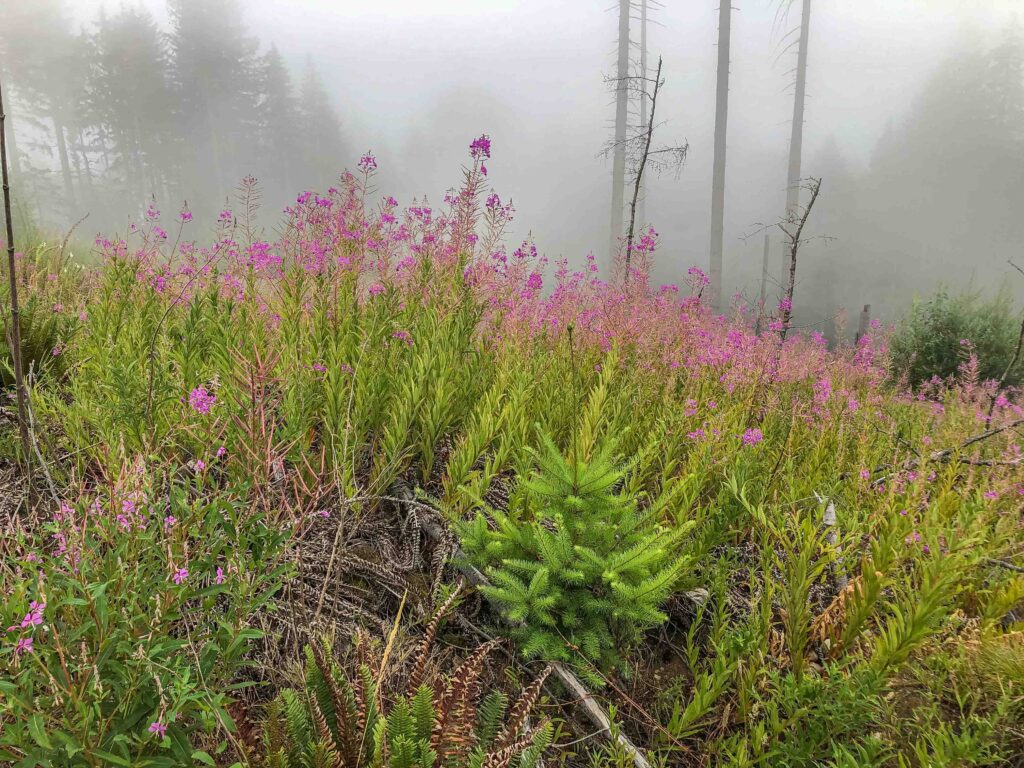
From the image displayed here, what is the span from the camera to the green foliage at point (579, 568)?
5.02 feet

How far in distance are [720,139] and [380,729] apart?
851 inches

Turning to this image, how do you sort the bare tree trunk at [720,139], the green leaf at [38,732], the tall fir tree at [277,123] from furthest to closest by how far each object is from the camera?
the tall fir tree at [277,123] < the bare tree trunk at [720,139] < the green leaf at [38,732]

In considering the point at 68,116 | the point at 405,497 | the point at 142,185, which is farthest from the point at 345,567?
the point at 68,116

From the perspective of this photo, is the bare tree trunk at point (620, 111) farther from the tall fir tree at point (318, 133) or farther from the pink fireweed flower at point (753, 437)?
the tall fir tree at point (318, 133)

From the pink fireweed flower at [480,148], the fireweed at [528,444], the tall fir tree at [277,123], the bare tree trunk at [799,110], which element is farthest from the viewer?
the tall fir tree at [277,123]

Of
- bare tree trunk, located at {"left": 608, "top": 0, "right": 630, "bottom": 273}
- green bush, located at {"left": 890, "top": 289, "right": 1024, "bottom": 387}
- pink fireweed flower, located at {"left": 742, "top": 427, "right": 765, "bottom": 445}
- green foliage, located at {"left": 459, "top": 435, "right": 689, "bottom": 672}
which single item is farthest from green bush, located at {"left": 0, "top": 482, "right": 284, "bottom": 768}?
bare tree trunk, located at {"left": 608, "top": 0, "right": 630, "bottom": 273}

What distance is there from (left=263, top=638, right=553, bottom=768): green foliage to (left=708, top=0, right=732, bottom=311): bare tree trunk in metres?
18.3

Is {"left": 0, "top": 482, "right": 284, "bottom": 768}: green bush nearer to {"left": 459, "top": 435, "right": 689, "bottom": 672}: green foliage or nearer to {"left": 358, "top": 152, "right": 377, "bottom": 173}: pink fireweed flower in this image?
{"left": 459, "top": 435, "right": 689, "bottom": 672}: green foliage

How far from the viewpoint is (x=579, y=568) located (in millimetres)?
1634

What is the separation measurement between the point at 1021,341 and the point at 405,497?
5.19 m

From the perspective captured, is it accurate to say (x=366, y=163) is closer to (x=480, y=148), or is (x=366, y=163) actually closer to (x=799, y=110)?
(x=480, y=148)

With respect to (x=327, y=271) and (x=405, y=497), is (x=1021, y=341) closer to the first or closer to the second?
(x=405, y=497)

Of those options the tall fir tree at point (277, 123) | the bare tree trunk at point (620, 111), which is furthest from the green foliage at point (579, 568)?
the tall fir tree at point (277, 123)

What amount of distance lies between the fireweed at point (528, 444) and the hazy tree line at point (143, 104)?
4161 centimetres
